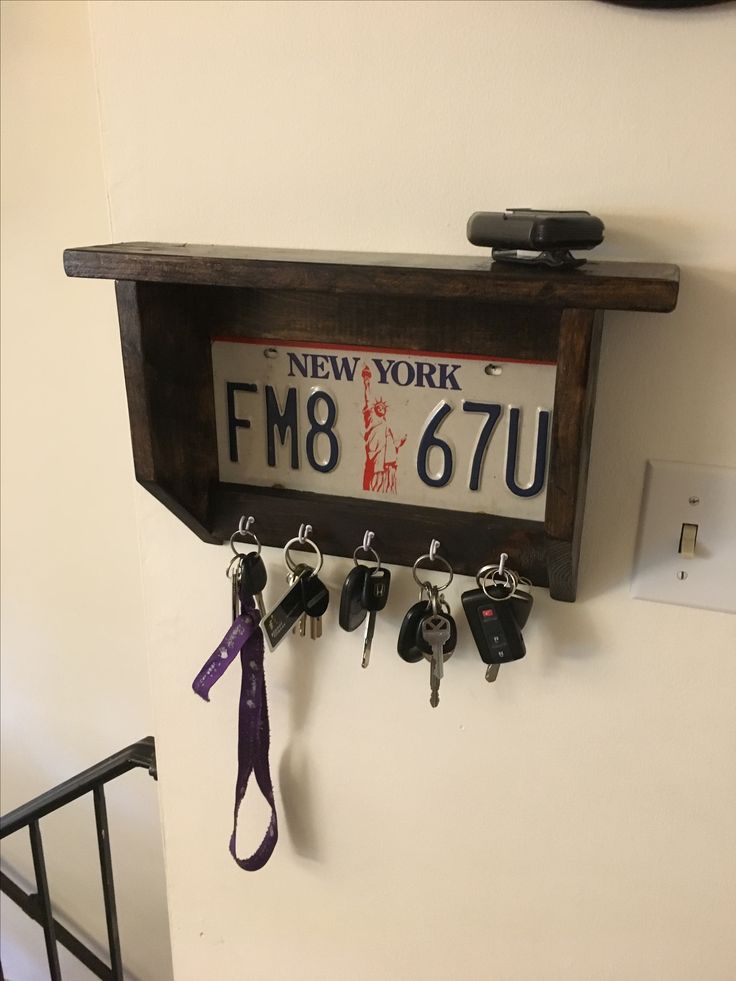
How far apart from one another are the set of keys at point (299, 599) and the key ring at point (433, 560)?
0.27 ft

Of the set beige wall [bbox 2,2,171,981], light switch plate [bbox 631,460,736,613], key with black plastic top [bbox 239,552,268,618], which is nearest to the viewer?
light switch plate [bbox 631,460,736,613]

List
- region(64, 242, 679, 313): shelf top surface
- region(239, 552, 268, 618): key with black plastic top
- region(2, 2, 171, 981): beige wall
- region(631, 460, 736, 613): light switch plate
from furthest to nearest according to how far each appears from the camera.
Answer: region(2, 2, 171, 981): beige wall, region(239, 552, 268, 618): key with black plastic top, region(631, 460, 736, 613): light switch plate, region(64, 242, 679, 313): shelf top surface

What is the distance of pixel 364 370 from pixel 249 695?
12.0 inches

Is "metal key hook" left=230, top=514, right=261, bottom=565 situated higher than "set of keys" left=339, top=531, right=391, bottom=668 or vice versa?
"metal key hook" left=230, top=514, right=261, bottom=565

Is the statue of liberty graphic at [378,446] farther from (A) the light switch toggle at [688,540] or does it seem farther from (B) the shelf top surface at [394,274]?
(A) the light switch toggle at [688,540]

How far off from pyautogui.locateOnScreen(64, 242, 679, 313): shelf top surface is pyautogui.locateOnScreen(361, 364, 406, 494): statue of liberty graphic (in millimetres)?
98

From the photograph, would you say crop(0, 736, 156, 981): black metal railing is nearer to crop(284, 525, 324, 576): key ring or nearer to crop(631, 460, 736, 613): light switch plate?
crop(284, 525, 324, 576): key ring

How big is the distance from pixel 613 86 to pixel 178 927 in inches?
34.6

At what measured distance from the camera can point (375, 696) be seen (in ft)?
2.34

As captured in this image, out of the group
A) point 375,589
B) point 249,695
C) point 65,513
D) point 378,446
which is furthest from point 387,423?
point 65,513

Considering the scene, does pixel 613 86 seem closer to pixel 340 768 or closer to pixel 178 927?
pixel 340 768

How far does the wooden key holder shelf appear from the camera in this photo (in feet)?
1.63

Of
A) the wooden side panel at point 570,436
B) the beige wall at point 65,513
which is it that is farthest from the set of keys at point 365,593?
the beige wall at point 65,513

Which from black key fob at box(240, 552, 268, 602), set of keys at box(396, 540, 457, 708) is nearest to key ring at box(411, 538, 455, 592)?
set of keys at box(396, 540, 457, 708)
